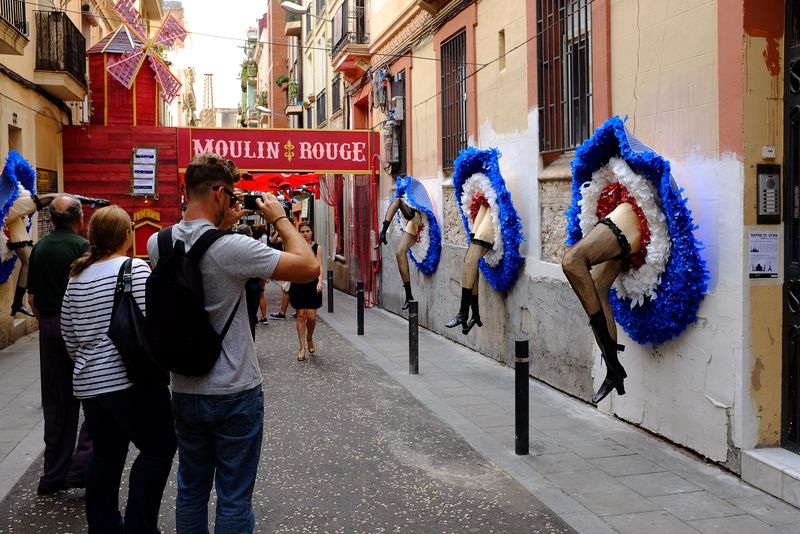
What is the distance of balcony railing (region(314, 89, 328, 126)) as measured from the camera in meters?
27.1

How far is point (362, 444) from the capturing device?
6.74 metres

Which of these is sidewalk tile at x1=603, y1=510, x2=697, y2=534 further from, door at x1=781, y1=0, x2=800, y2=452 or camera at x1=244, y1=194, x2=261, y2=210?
camera at x1=244, y1=194, x2=261, y2=210

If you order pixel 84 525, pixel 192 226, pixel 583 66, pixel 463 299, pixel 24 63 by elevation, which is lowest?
pixel 84 525

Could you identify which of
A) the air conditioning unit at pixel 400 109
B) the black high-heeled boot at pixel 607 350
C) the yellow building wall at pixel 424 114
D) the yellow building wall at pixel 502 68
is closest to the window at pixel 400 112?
the air conditioning unit at pixel 400 109

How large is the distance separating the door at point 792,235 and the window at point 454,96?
6.86 metres

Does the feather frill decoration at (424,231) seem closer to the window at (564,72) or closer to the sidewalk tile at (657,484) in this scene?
the window at (564,72)

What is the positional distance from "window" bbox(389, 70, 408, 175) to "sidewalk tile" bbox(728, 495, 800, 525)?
11.3m

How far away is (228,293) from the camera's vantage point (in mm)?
3336

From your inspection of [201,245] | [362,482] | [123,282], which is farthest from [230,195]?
[362,482]

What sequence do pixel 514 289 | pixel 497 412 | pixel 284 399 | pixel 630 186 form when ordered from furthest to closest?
1. pixel 514 289
2. pixel 284 399
3. pixel 497 412
4. pixel 630 186

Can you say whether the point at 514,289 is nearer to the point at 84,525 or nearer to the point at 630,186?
the point at 630,186

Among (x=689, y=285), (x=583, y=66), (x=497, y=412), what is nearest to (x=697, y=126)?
(x=689, y=285)

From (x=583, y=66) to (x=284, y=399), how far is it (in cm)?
466

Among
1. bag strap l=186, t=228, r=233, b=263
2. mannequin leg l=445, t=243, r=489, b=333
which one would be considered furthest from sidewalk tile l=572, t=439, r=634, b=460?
bag strap l=186, t=228, r=233, b=263
